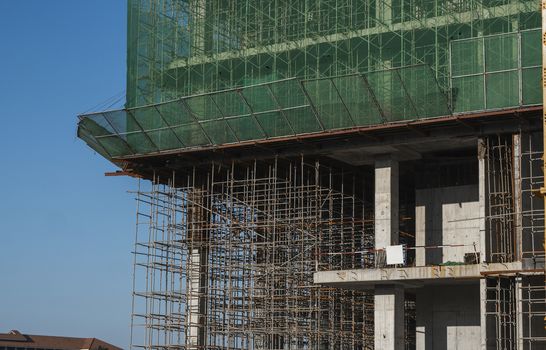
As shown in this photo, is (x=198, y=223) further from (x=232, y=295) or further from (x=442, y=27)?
(x=442, y=27)

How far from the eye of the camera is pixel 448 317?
5559cm

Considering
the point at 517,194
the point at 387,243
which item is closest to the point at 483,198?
the point at 517,194

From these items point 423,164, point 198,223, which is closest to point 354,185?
point 423,164

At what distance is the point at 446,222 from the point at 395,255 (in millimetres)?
6869

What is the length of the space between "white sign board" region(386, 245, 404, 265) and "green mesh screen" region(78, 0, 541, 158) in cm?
594

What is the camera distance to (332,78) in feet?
168

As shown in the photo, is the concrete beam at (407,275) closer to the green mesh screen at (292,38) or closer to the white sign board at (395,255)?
the white sign board at (395,255)

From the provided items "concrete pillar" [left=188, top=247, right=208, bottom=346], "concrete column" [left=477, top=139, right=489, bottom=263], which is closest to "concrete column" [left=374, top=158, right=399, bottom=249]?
"concrete column" [left=477, top=139, right=489, bottom=263]

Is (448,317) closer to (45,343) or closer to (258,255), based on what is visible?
(258,255)

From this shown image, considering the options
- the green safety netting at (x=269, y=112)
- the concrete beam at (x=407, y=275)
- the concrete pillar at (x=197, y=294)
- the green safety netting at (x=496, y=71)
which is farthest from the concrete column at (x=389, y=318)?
the concrete pillar at (x=197, y=294)

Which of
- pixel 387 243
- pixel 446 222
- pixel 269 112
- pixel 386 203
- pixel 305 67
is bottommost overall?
pixel 387 243

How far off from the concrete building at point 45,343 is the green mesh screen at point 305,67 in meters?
79.4

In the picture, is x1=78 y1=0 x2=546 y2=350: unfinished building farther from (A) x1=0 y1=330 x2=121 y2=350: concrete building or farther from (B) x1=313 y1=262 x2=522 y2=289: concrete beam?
(A) x1=0 y1=330 x2=121 y2=350: concrete building

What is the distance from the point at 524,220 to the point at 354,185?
12098 millimetres
